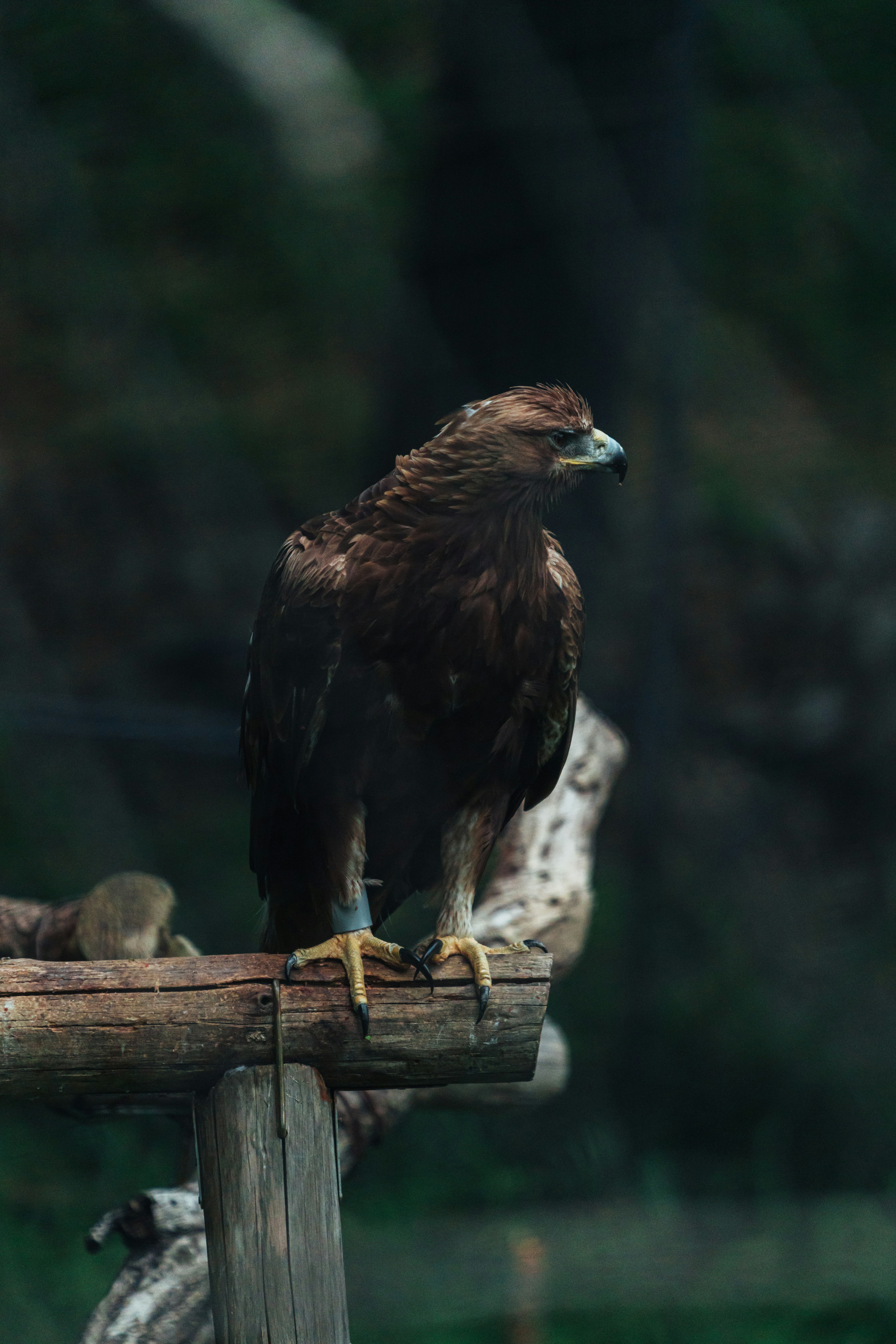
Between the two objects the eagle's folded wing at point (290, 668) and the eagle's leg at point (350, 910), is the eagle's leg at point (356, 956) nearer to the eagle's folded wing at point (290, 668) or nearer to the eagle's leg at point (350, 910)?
the eagle's leg at point (350, 910)

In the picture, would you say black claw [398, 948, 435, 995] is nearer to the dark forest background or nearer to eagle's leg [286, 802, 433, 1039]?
eagle's leg [286, 802, 433, 1039]

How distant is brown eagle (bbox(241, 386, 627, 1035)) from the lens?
6.42 feet

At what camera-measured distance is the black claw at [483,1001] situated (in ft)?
5.73

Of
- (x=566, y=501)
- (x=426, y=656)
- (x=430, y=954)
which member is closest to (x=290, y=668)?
(x=426, y=656)

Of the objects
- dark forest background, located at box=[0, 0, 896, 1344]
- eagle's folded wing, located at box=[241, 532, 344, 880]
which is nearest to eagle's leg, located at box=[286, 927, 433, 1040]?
eagle's folded wing, located at box=[241, 532, 344, 880]

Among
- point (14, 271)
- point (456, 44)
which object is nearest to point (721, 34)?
point (456, 44)

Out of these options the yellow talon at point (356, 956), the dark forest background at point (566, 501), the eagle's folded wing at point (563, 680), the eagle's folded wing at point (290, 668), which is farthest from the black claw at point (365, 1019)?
the dark forest background at point (566, 501)

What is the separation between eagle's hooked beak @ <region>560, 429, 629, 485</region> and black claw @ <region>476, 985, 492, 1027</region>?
0.80 m

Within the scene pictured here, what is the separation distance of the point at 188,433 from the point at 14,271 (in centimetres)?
101

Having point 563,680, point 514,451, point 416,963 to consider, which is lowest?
point 416,963

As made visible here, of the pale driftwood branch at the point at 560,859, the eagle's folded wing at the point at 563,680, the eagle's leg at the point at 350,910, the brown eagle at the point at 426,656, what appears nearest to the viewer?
the eagle's leg at the point at 350,910

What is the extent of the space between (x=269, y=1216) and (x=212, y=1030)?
0.73ft

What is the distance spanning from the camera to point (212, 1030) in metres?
1.59

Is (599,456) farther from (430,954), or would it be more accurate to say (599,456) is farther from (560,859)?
(560,859)
